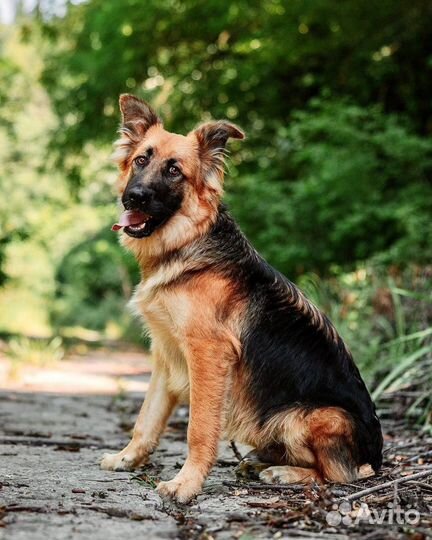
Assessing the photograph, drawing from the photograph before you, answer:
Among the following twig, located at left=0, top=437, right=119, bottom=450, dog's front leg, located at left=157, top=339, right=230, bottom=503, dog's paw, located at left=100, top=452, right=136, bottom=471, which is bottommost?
twig, located at left=0, top=437, right=119, bottom=450

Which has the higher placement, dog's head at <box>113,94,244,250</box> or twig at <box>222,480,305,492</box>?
dog's head at <box>113,94,244,250</box>

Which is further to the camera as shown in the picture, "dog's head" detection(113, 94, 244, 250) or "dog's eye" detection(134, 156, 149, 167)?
"dog's eye" detection(134, 156, 149, 167)

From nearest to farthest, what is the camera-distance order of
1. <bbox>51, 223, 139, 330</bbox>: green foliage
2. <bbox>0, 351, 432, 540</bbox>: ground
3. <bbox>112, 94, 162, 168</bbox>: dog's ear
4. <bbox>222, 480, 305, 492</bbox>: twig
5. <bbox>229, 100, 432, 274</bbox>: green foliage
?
1. <bbox>0, 351, 432, 540</bbox>: ground
2. <bbox>222, 480, 305, 492</bbox>: twig
3. <bbox>112, 94, 162, 168</bbox>: dog's ear
4. <bbox>229, 100, 432, 274</bbox>: green foliage
5. <bbox>51, 223, 139, 330</bbox>: green foliage

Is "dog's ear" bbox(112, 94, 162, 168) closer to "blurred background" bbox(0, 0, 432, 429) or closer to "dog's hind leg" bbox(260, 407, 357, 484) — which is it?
"dog's hind leg" bbox(260, 407, 357, 484)

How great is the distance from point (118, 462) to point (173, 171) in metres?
1.75

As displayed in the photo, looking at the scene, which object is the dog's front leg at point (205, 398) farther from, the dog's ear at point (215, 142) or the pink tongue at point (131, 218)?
the dog's ear at point (215, 142)

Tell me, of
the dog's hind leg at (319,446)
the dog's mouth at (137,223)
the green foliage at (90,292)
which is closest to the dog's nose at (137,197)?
the dog's mouth at (137,223)

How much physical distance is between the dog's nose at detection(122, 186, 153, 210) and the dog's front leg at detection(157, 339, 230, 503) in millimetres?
836

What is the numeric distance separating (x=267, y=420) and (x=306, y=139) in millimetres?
8130

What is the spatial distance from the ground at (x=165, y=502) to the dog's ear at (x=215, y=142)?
1.83 m

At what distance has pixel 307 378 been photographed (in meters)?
3.98

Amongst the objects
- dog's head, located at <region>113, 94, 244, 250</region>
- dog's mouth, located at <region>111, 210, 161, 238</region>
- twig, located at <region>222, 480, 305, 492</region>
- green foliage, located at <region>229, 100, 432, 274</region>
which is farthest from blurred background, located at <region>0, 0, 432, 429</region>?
dog's mouth, located at <region>111, 210, 161, 238</region>

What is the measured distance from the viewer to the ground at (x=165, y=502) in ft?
9.12

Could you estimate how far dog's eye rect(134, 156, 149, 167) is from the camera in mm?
4250
